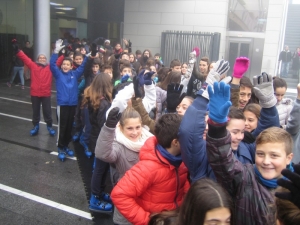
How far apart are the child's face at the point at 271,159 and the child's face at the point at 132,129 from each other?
1.31 metres

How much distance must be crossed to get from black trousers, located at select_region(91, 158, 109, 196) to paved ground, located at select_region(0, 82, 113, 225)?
331mm

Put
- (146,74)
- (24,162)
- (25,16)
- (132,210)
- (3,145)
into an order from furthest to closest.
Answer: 1. (25,16)
2. (3,145)
3. (24,162)
4. (146,74)
5. (132,210)

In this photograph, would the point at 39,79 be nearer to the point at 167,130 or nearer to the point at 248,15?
the point at 167,130

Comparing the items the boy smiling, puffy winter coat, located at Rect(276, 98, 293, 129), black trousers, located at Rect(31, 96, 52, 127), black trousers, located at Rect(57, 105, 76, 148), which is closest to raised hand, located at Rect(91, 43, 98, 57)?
black trousers, located at Rect(57, 105, 76, 148)

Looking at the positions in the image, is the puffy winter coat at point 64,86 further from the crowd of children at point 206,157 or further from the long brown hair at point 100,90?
the crowd of children at point 206,157

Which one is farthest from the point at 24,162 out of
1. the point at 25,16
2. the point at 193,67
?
the point at 25,16

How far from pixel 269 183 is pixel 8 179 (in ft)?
13.3

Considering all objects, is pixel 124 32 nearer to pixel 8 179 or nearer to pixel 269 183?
pixel 8 179

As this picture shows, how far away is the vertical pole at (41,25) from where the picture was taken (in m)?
9.94

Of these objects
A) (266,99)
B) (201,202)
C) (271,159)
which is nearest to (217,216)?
(201,202)

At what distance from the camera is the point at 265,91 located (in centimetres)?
229

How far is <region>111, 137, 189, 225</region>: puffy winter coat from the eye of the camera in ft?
7.09

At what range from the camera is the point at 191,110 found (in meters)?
1.91

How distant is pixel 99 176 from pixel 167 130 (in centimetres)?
187
